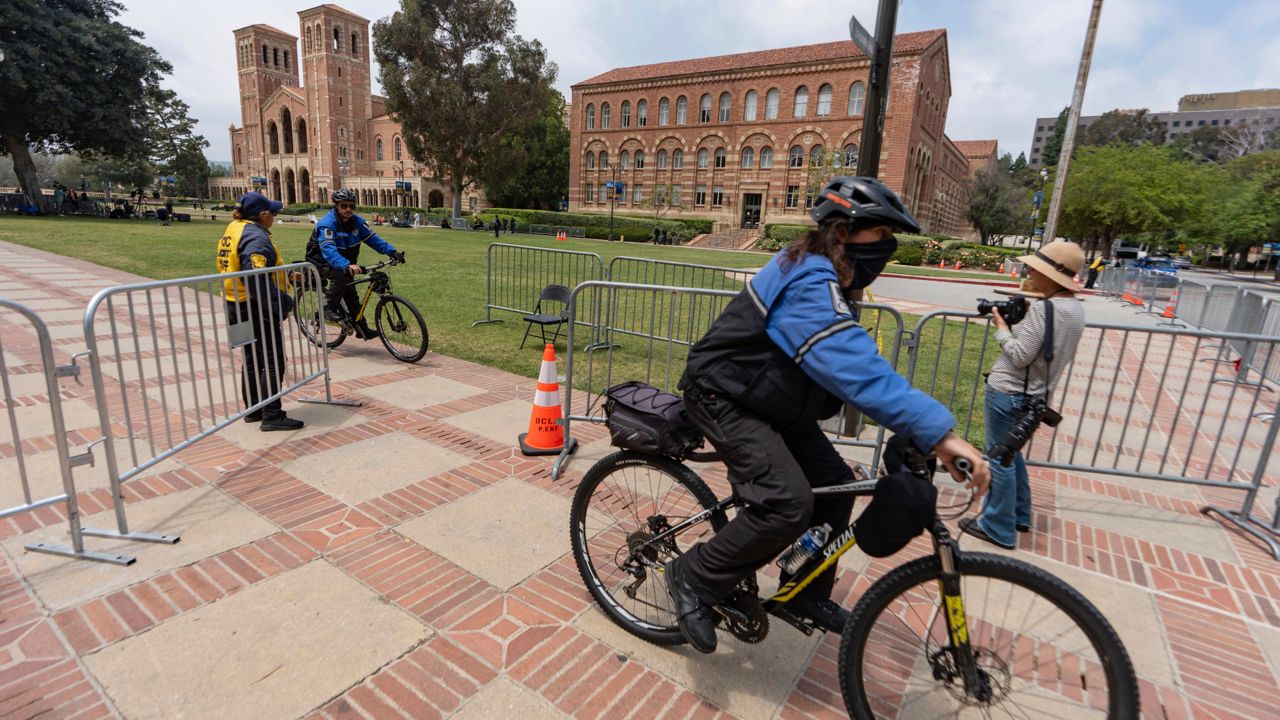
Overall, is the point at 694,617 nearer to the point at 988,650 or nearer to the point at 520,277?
the point at 988,650

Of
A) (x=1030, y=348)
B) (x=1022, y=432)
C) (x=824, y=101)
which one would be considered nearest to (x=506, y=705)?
(x=1022, y=432)

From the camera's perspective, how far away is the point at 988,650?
6.72 ft

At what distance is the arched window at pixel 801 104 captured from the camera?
49.9 m

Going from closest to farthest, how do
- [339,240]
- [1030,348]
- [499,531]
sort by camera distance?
[1030,348], [499,531], [339,240]

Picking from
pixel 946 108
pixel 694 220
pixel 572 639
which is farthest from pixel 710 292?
pixel 946 108

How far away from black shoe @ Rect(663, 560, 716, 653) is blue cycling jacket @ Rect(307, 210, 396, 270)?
5.59 metres

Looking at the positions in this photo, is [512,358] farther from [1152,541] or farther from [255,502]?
[1152,541]

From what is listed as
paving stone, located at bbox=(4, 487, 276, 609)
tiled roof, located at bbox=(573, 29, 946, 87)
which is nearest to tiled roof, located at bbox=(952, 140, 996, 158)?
tiled roof, located at bbox=(573, 29, 946, 87)

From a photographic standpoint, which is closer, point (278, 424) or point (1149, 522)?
point (1149, 522)

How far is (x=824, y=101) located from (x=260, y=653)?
5415 cm

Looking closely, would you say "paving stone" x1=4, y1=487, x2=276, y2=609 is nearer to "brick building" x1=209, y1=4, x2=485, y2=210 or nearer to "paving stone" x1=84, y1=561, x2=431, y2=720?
"paving stone" x1=84, y1=561, x2=431, y2=720

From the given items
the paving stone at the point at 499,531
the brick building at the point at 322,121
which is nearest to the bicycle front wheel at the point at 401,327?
the paving stone at the point at 499,531

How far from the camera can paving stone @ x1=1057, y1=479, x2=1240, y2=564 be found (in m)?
3.88

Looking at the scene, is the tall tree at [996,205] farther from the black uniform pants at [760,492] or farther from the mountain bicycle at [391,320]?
the black uniform pants at [760,492]
